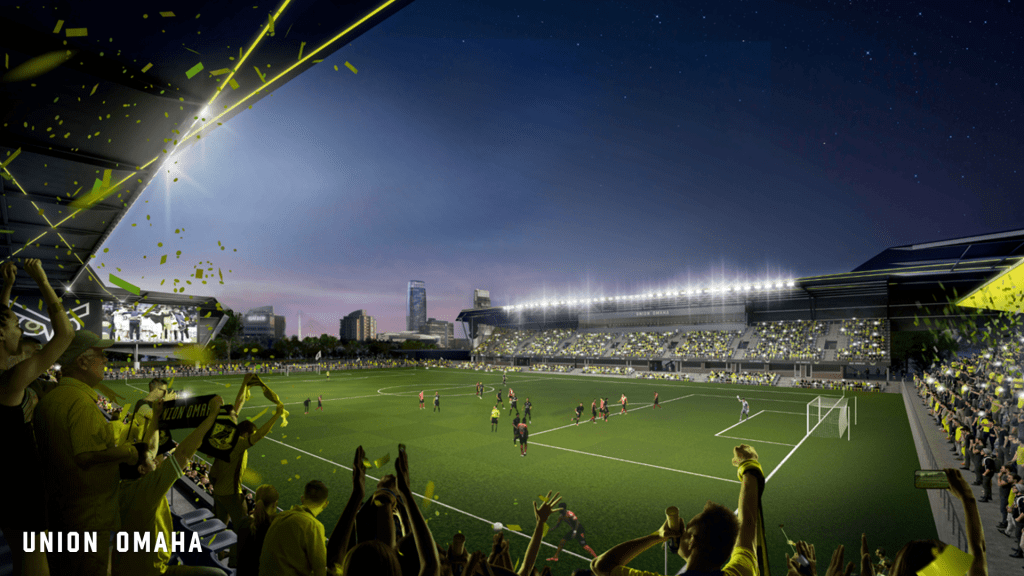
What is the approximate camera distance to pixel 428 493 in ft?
44.6

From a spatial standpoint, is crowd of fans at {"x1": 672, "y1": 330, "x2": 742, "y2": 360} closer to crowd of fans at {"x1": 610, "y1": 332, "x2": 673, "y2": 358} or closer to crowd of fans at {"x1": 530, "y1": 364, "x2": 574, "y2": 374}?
crowd of fans at {"x1": 610, "y1": 332, "x2": 673, "y2": 358}

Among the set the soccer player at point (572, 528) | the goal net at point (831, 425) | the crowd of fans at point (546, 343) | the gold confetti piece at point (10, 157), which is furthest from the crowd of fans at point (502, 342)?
the gold confetti piece at point (10, 157)

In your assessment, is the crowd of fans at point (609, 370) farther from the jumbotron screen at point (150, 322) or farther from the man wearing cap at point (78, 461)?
the man wearing cap at point (78, 461)

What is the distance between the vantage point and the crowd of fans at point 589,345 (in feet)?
231

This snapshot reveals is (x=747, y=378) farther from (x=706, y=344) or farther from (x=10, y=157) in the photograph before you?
(x=10, y=157)

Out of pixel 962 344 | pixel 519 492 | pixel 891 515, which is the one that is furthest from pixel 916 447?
pixel 962 344

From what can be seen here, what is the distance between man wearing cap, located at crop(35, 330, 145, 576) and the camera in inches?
98.8

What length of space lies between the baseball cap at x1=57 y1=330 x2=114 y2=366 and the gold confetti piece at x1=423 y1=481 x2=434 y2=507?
36.3 ft

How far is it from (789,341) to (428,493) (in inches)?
2150

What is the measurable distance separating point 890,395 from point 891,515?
33.1 meters

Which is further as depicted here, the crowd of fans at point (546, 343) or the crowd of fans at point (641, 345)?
the crowd of fans at point (546, 343)

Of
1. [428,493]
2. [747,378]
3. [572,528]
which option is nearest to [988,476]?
[572,528]

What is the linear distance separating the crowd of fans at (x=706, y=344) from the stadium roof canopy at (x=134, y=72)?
198 ft

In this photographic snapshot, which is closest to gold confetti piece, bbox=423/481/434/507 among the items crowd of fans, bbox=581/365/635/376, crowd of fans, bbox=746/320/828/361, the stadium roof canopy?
the stadium roof canopy
